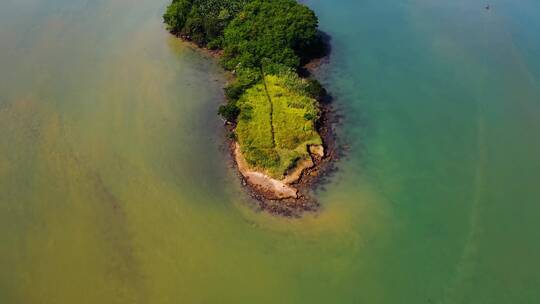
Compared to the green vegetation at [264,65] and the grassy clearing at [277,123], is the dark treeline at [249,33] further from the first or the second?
the grassy clearing at [277,123]

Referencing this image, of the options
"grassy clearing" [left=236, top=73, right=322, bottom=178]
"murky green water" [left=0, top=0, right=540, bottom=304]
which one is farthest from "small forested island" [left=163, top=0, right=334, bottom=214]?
"murky green water" [left=0, top=0, right=540, bottom=304]

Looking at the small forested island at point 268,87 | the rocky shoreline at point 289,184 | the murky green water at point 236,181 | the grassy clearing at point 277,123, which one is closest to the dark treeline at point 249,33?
the small forested island at point 268,87

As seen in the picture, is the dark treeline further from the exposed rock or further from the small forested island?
the exposed rock

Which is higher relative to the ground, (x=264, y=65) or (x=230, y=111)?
(x=264, y=65)

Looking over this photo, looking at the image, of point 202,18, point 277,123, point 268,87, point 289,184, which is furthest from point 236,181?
point 202,18

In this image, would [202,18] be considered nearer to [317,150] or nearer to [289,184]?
[317,150]

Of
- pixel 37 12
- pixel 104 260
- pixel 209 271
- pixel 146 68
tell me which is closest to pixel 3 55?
pixel 37 12

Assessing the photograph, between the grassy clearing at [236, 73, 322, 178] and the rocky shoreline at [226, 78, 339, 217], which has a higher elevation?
the grassy clearing at [236, 73, 322, 178]
